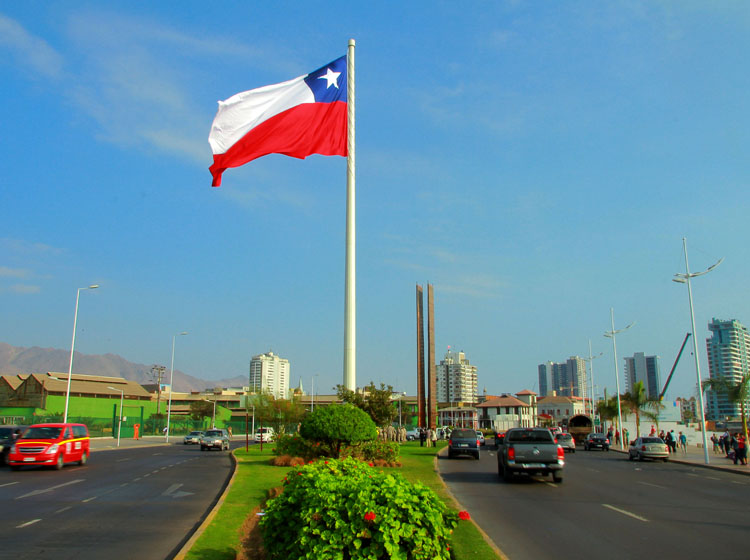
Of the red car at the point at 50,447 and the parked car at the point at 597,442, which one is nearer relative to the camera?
the red car at the point at 50,447

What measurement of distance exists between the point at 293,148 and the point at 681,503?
13270mm

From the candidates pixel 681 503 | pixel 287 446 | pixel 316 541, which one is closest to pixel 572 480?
pixel 681 503

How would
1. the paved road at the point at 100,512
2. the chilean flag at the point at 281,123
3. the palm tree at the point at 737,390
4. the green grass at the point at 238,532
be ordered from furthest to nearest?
the palm tree at the point at 737,390 < the chilean flag at the point at 281,123 < the paved road at the point at 100,512 < the green grass at the point at 238,532

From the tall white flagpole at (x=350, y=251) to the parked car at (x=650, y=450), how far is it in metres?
28.0

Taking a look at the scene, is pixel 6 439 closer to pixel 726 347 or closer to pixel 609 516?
pixel 609 516

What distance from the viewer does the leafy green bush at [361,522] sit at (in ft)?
18.0

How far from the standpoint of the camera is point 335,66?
17.9 metres

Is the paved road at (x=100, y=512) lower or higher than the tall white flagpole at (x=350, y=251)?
lower

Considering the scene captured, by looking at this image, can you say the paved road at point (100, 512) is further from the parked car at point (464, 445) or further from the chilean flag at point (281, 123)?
the parked car at point (464, 445)

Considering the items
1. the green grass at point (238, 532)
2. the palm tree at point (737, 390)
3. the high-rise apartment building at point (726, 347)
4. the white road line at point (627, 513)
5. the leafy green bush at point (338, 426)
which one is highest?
the high-rise apartment building at point (726, 347)

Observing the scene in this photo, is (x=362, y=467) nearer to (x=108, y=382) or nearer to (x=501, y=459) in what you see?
A: (x=501, y=459)

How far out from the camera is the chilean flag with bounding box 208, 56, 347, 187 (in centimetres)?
1675

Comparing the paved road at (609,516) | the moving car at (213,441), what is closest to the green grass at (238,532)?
the paved road at (609,516)

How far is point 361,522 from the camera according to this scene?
565 centimetres
